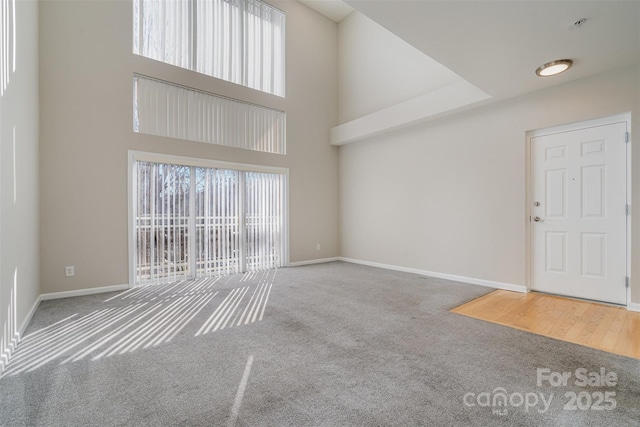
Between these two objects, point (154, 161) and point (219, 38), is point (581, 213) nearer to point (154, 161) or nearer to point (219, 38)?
point (154, 161)

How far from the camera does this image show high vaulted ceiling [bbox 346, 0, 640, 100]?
2281 mm

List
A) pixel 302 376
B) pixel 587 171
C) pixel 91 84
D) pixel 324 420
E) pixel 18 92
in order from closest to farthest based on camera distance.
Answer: pixel 324 420
pixel 302 376
pixel 18 92
pixel 587 171
pixel 91 84

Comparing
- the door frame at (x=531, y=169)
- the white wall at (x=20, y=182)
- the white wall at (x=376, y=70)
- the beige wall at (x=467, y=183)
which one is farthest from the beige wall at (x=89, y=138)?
the door frame at (x=531, y=169)

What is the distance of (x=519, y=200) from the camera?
402cm

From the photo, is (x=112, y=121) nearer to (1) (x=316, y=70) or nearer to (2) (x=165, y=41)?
(2) (x=165, y=41)

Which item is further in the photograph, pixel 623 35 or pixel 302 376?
pixel 623 35

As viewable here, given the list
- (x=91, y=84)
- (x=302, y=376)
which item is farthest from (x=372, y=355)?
(x=91, y=84)

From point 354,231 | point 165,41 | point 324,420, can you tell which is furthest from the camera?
point 354,231

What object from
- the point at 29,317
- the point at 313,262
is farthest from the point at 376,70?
the point at 29,317

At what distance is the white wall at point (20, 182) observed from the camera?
2133 millimetres

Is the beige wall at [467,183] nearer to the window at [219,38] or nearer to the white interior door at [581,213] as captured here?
the white interior door at [581,213]

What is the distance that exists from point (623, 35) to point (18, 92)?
5.46m

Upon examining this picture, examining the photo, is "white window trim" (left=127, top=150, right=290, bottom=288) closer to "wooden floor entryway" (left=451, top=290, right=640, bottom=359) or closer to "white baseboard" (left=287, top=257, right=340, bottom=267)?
"white baseboard" (left=287, top=257, right=340, bottom=267)

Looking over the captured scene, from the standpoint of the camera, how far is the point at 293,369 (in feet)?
6.61
